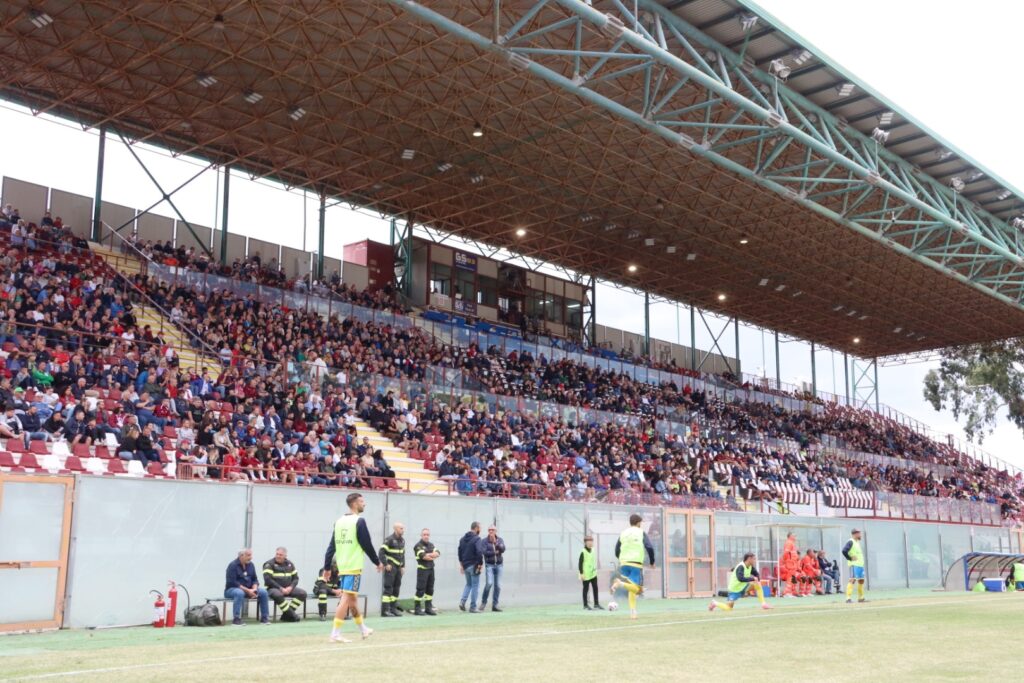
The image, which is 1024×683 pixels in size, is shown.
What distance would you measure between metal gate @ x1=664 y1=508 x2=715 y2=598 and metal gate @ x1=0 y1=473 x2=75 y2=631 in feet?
50.6

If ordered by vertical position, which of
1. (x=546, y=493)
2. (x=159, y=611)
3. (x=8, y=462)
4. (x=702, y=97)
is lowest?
(x=159, y=611)

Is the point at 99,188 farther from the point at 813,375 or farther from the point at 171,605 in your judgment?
the point at 813,375

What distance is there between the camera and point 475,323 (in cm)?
4953

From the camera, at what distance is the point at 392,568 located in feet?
65.3

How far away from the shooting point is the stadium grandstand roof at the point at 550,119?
27469mm

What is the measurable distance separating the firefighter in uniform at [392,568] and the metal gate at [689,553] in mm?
9281

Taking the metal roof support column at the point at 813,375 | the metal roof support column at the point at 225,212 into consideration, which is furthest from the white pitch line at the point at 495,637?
the metal roof support column at the point at 813,375

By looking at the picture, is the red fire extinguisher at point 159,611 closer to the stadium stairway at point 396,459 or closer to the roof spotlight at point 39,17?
the stadium stairway at point 396,459

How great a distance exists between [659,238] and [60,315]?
28695 mm

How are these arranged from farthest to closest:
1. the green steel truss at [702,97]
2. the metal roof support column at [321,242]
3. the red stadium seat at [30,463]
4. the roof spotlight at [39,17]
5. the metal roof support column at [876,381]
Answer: the metal roof support column at [876,381] → the metal roof support column at [321,242] → the roof spotlight at [39,17] → the green steel truss at [702,97] → the red stadium seat at [30,463]

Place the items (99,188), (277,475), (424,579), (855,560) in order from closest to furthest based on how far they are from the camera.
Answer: (424,579) → (277,475) → (855,560) → (99,188)

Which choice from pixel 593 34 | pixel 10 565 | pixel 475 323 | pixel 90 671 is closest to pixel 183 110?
pixel 593 34

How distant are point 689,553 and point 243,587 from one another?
13490mm

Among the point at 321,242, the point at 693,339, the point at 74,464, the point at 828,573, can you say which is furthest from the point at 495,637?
the point at 693,339
